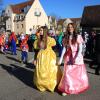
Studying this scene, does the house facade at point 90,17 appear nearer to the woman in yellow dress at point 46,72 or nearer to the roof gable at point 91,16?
the roof gable at point 91,16

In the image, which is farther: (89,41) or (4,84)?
(89,41)

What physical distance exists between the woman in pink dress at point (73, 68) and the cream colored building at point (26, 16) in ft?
230

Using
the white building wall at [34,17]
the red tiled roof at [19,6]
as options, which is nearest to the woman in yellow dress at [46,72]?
the white building wall at [34,17]

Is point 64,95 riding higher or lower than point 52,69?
lower

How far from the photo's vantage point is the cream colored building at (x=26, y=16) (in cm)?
7912

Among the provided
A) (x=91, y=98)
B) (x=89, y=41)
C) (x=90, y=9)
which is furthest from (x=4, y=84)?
(x=90, y=9)

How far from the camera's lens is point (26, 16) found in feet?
259

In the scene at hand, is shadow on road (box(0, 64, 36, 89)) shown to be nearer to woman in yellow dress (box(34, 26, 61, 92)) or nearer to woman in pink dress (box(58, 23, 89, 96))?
woman in yellow dress (box(34, 26, 61, 92))

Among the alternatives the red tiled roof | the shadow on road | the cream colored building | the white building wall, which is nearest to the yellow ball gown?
the shadow on road

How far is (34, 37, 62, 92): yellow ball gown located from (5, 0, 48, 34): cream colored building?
2753 inches

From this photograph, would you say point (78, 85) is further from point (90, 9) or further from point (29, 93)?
point (90, 9)

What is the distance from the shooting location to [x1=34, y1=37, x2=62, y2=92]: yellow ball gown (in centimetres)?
838

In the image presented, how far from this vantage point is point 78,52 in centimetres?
823

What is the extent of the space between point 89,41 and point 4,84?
34.0ft
